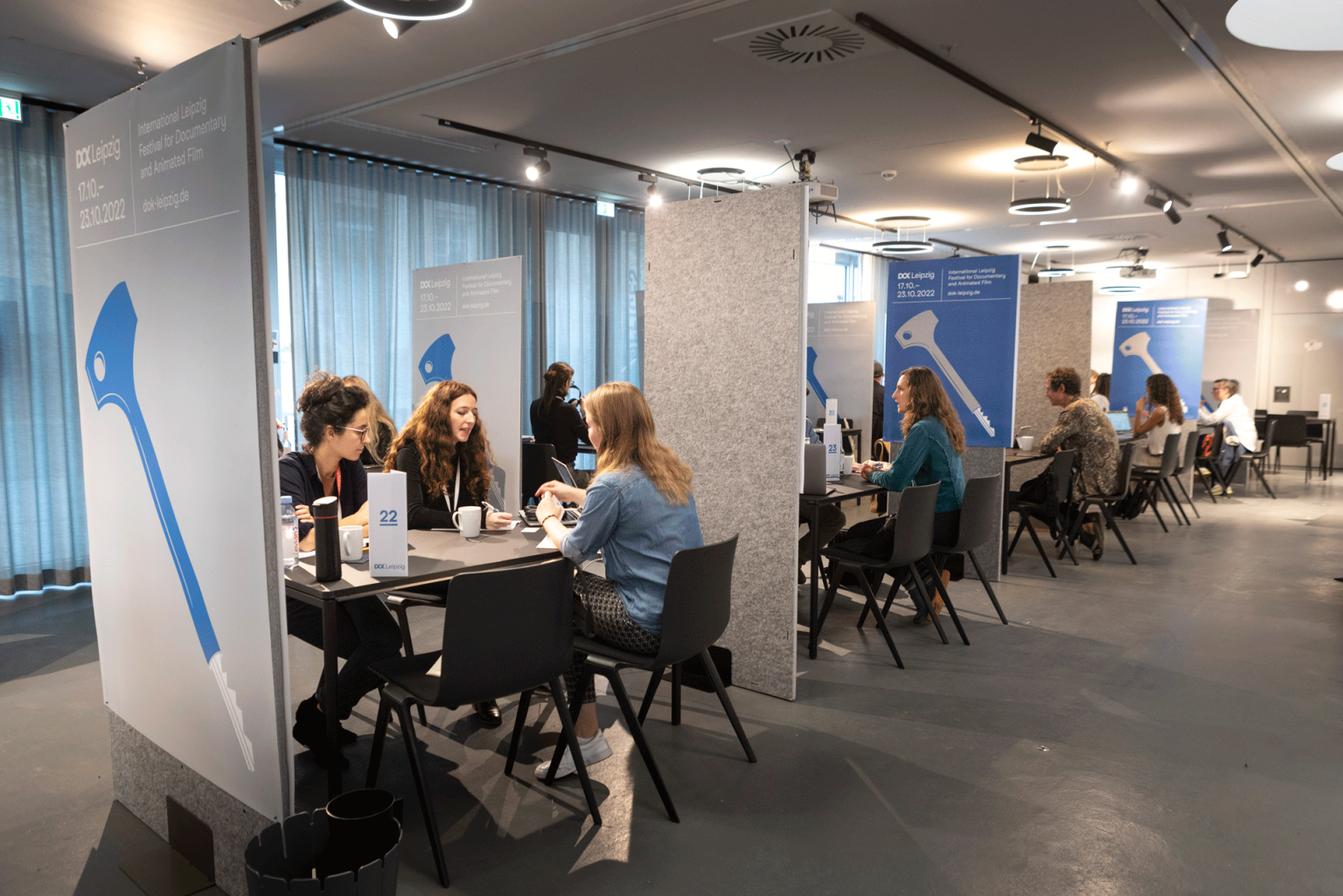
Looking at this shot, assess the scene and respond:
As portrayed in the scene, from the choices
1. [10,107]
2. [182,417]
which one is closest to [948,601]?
[182,417]

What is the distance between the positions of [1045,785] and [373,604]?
6.87 feet

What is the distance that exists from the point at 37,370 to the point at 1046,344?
22.8ft

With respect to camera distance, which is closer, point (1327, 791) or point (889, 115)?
point (1327, 791)

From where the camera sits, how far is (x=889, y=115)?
517 centimetres

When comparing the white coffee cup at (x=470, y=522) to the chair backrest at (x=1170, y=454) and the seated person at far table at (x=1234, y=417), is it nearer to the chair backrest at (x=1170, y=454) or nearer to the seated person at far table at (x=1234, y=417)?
the chair backrest at (x=1170, y=454)

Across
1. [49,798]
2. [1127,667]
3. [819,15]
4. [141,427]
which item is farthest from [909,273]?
[49,798]

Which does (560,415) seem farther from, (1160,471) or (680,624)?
(1160,471)

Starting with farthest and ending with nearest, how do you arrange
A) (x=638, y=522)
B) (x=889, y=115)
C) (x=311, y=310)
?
(x=311, y=310) → (x=889, y=115) → (x=638, y=522)

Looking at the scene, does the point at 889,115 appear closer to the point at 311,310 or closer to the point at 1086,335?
the point at 1086,335

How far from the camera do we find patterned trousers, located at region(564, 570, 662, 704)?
2430mm

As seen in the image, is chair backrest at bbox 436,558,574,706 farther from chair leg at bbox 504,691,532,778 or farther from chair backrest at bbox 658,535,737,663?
chair leg at bbox 504,691,532,778

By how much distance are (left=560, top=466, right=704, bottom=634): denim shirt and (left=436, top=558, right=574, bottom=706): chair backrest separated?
0.74 ft

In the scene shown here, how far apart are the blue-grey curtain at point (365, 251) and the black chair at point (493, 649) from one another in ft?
13.8

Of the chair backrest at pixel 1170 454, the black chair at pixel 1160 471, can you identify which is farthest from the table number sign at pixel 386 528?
the chair backrest at pixel 1170 454
